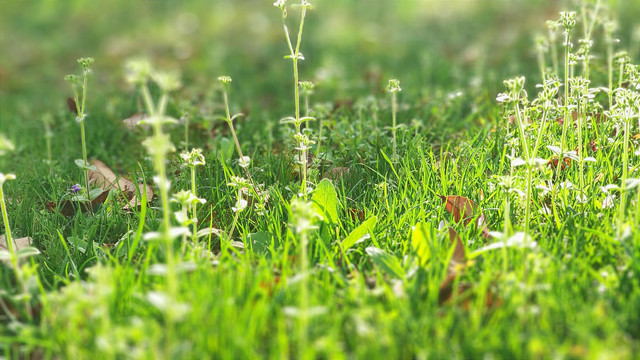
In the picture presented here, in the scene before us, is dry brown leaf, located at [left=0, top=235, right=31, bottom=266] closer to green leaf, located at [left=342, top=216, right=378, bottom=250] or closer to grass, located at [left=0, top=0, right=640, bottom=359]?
grass, located at [left=0, top=0, right=640, bottom=359]

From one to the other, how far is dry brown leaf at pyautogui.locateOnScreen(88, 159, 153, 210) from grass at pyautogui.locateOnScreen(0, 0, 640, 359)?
0.22ft

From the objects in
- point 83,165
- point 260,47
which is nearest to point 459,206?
point 83,165

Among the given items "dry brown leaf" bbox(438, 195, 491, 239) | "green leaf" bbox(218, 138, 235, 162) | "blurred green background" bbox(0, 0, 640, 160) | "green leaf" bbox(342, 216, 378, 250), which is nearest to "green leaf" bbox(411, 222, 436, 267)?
"green leaf" bbox(342, 216, 378, 250)

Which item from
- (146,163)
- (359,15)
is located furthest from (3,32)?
(146,163)

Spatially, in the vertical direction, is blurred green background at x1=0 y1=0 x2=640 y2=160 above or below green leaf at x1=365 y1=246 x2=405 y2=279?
above

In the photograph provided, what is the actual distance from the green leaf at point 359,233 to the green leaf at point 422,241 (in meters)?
0.20

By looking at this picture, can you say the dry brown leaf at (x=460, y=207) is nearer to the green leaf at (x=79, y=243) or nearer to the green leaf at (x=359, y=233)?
the green leaf at (x=359, y=233)

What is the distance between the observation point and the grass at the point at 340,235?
1577 millimetres

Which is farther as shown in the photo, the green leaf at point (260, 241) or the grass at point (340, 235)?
the green leaf at point (260, 241)

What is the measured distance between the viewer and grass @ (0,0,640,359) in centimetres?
158

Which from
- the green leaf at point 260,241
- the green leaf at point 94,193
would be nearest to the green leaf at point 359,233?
the green leaf at point 260,241

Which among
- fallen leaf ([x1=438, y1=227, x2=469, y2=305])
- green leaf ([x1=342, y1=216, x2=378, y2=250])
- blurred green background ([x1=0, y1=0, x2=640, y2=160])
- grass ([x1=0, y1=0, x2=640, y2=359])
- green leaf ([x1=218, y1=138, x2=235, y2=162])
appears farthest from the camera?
blurred green background ([x1=0, y1=0, x2=640, y2=160])

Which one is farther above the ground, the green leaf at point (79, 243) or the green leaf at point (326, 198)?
the green leaf at point (326, 198)

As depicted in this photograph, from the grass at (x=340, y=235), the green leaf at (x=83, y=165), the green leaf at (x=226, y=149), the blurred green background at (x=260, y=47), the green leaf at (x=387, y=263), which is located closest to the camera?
the grass at (x=340, y=235)
